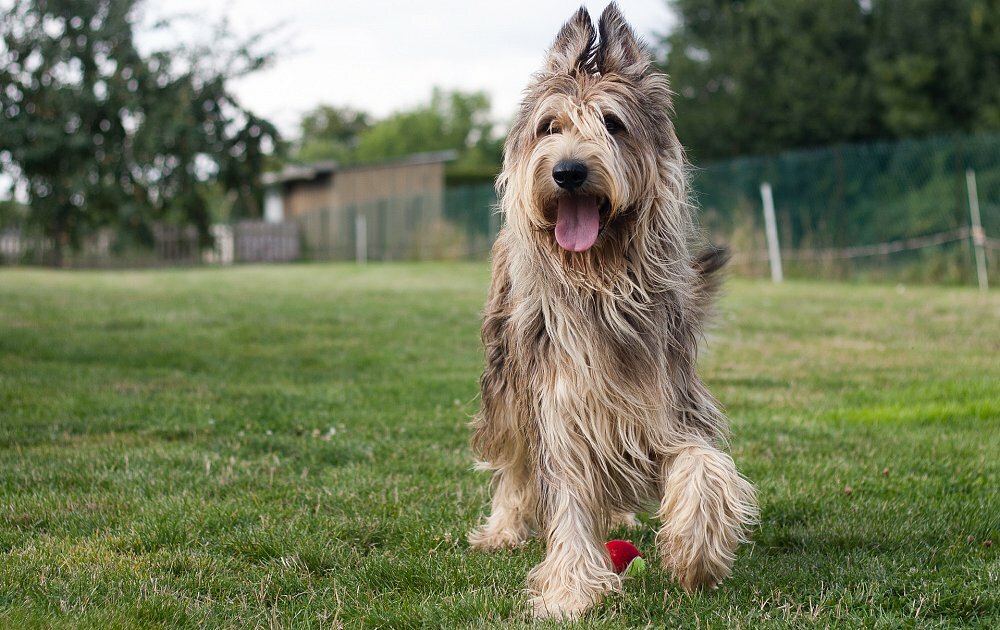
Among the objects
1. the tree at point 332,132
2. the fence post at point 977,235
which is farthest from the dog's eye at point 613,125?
the tree at point 332,132

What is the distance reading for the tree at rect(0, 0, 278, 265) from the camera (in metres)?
18.1

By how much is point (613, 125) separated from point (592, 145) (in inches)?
7.2

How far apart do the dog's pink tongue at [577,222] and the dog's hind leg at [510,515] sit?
1.27 metres

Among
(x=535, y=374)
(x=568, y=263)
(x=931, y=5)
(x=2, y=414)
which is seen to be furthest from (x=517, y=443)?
(x=931, y=5)

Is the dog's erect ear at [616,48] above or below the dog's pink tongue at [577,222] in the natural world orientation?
above

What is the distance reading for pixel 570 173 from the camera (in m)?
3.51

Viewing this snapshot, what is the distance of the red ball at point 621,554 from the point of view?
3918 mm

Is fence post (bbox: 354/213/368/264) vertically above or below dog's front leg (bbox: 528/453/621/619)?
above

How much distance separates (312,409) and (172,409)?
92 cm

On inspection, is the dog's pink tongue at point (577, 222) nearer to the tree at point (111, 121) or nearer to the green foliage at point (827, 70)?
the tree at point (111, 121)

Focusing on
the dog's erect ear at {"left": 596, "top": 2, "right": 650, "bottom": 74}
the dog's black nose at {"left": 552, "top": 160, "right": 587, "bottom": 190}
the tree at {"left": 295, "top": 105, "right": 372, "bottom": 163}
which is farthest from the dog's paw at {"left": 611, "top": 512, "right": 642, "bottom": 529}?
the tree at {"left": 295, "top": 105, "right": 372, "bottom": 163}

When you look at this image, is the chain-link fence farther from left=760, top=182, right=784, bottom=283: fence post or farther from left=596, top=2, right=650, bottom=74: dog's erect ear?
left=596, top=2, right=650, bottom=74: dog's erect ear

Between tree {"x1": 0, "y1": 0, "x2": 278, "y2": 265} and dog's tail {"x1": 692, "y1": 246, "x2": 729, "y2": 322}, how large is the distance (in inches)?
623

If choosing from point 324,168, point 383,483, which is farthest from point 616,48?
point 324,168
